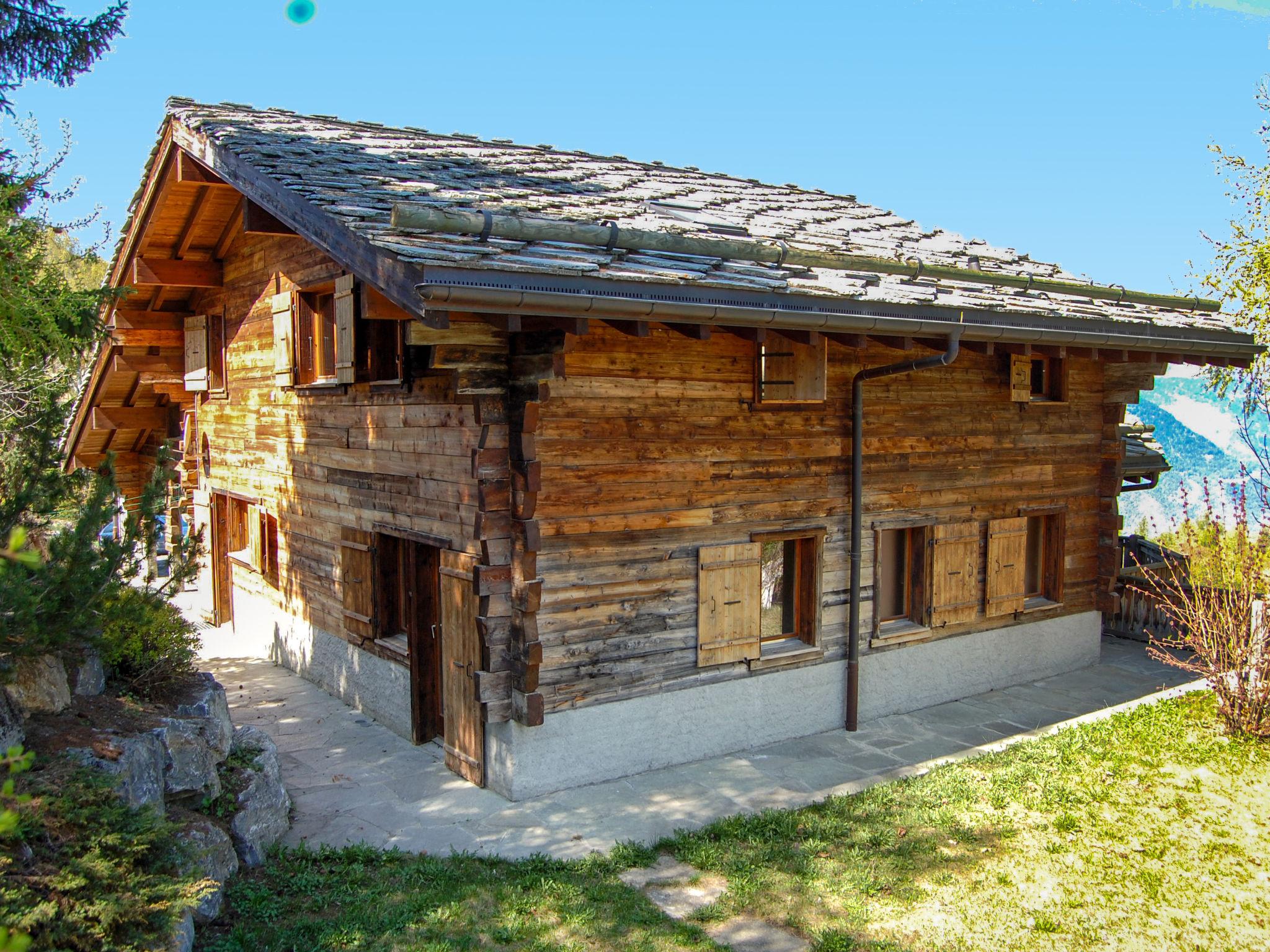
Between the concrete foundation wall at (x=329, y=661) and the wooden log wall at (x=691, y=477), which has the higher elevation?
the wooden log wall at (x=691, y=477)

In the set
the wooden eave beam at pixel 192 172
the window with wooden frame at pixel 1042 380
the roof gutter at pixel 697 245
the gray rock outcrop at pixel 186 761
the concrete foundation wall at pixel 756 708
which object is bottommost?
the concrete foundation wall at pixel 756 708

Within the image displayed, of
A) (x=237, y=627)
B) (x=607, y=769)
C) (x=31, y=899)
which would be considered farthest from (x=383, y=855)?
(x=237, y=627)

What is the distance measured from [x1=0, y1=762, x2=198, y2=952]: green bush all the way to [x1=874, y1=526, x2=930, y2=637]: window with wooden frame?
6856 mm

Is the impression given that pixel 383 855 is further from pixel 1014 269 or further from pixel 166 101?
pixel 1014 269

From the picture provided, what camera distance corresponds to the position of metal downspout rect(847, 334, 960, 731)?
861cm

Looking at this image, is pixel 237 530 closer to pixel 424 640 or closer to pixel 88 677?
pixel 424 640

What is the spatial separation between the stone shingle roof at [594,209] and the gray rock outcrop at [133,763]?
3380 mm

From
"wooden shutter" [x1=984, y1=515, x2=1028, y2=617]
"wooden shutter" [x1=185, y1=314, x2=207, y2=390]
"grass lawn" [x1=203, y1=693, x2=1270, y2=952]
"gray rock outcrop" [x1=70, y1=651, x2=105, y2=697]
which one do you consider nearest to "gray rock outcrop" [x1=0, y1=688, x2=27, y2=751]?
"gray rock outcrop" [x1=70, y1=651, x2=105, y2=697]

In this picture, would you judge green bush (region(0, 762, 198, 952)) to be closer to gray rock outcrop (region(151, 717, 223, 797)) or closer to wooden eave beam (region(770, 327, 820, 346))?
gray rock outcrop (region(151, 717, 223, 797))

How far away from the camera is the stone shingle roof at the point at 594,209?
6355mm

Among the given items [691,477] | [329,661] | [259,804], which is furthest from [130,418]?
[691,477]

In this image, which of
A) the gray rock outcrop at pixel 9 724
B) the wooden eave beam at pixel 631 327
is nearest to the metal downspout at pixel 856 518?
the wooden eave beam at pixel 631 327

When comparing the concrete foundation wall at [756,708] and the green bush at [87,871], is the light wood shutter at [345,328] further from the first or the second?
the green bush at [87,871]

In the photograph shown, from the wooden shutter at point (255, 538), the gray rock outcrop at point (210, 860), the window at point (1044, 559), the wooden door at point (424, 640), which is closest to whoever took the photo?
the gray rock outcrop at point (210, 860)
